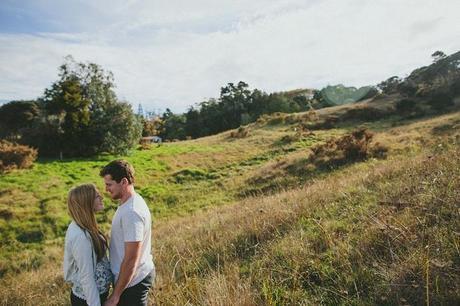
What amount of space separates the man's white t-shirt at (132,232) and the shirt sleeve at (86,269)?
28cm

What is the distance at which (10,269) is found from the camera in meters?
13.0

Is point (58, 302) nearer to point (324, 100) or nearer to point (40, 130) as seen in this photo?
point (40, 130)

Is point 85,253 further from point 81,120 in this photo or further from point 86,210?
point 81,120

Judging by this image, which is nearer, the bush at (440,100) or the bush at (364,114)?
the bush at (440,100)

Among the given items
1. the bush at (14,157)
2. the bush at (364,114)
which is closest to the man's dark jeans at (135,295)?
the bush at (14,157)

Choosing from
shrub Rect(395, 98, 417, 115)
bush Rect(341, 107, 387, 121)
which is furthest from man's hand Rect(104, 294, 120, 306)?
shrub Rect(395, 98, 417, 115)

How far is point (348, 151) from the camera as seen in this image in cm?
1969

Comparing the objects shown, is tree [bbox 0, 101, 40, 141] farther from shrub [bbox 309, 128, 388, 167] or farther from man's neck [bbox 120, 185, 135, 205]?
man's neck [bbox 120, 185, 135, 205]

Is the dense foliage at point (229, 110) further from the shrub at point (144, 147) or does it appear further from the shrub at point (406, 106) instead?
the shrub at point (144, 147)

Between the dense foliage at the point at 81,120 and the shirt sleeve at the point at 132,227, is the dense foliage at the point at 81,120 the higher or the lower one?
the higher one

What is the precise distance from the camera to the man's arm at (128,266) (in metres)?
3.42

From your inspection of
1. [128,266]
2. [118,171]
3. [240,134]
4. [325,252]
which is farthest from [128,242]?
[240,134]

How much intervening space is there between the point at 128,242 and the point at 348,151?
1791 centimetres

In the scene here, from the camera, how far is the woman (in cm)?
348
